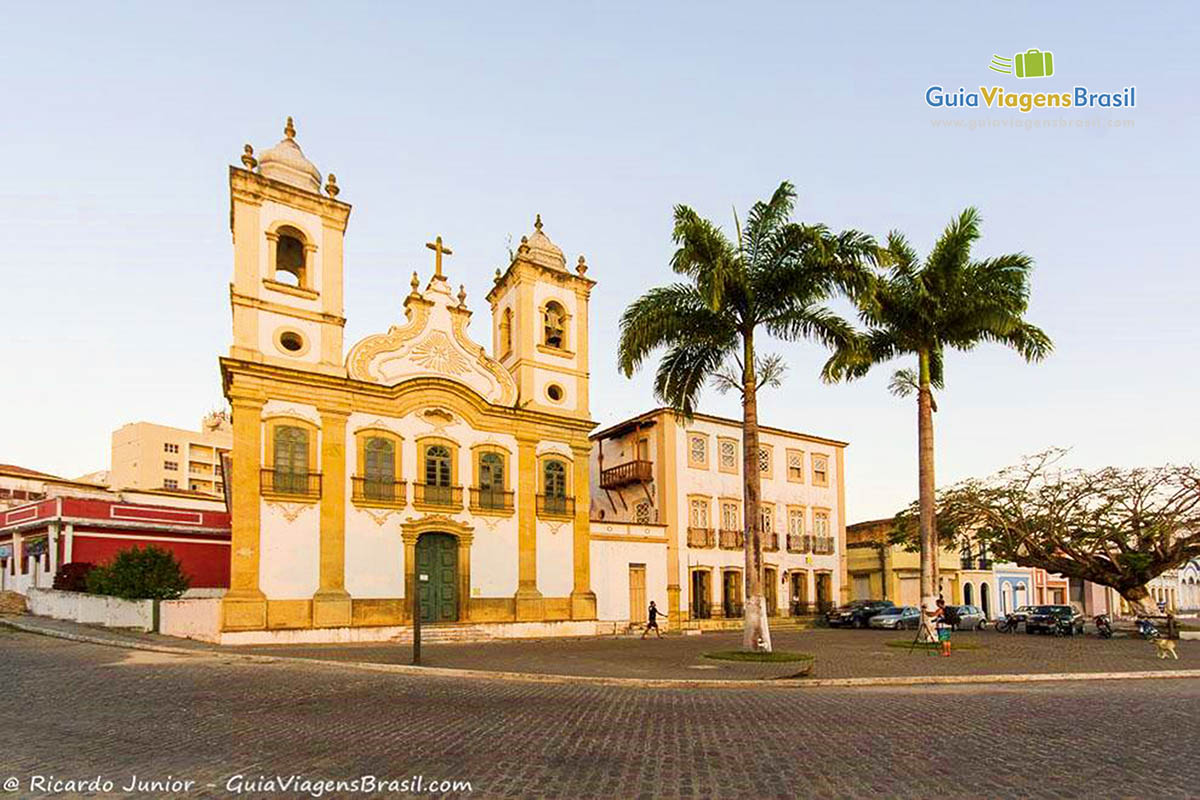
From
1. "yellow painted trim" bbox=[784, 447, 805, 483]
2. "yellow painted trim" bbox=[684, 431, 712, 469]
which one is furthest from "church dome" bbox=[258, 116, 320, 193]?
"yellow painted trim" bbox=[784, 447, 805, 483]

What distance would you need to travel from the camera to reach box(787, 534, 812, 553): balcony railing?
130 ft

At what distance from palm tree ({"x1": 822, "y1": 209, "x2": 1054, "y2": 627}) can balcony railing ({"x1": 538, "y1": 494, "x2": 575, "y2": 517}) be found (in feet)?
36.4

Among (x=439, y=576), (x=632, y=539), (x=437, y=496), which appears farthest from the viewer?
(x=632, y=539)

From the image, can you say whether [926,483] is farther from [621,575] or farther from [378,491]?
[378,491]

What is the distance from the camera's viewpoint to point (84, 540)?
31.1 m

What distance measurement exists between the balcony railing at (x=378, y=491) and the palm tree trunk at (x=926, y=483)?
1610 cm

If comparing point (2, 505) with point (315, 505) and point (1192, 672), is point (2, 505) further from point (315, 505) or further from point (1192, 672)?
point (1192, 672)

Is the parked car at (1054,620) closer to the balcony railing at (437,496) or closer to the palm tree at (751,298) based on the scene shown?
the palm tree at (751,298)

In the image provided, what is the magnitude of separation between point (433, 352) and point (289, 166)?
7.66 metres

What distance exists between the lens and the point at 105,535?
103 ft

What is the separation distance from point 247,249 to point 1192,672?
27.1 metres

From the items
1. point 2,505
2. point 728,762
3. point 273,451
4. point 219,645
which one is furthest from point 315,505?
point 2,505

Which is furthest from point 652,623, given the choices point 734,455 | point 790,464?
point 790,464

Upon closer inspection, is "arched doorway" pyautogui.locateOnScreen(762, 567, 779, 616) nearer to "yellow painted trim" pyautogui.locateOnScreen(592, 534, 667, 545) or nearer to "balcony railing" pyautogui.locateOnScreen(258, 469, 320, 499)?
"yellow painted trim" pyautogui.locateOnScreen(592, 534, 667, 545)
